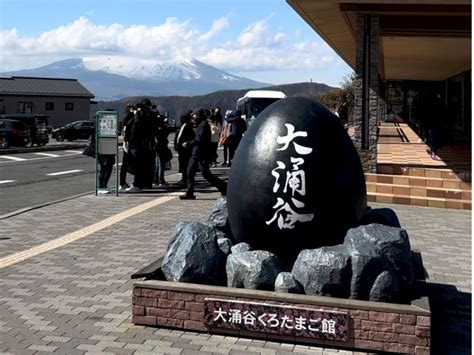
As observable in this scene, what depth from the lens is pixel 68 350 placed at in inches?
182

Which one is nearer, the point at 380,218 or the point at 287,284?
the point at 287,284

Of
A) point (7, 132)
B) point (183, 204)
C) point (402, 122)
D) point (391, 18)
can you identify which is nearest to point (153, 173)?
point (183, 204)

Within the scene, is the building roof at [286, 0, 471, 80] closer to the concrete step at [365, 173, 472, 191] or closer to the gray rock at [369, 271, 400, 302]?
the concrete step at [365, 173, 472, 191]

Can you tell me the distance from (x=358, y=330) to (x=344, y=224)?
3.63 ft

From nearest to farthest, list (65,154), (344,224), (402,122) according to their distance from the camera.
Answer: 1. (344,224)
2. (65,154)
3. (402,122)

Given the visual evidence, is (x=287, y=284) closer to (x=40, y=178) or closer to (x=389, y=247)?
(x=389, y=247)

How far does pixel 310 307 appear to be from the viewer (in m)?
4.71

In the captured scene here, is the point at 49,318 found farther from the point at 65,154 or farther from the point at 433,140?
the point at 65,154

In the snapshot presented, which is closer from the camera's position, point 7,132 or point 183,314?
point 183,314

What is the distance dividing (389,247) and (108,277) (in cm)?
325

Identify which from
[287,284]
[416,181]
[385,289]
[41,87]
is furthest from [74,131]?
[385,289]

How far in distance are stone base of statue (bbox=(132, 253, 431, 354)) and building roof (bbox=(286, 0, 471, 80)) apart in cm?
886

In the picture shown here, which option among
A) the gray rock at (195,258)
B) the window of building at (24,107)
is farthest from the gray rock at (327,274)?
the window of building at (24,107)

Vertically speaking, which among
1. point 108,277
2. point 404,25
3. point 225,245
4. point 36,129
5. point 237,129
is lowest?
point 108,277
